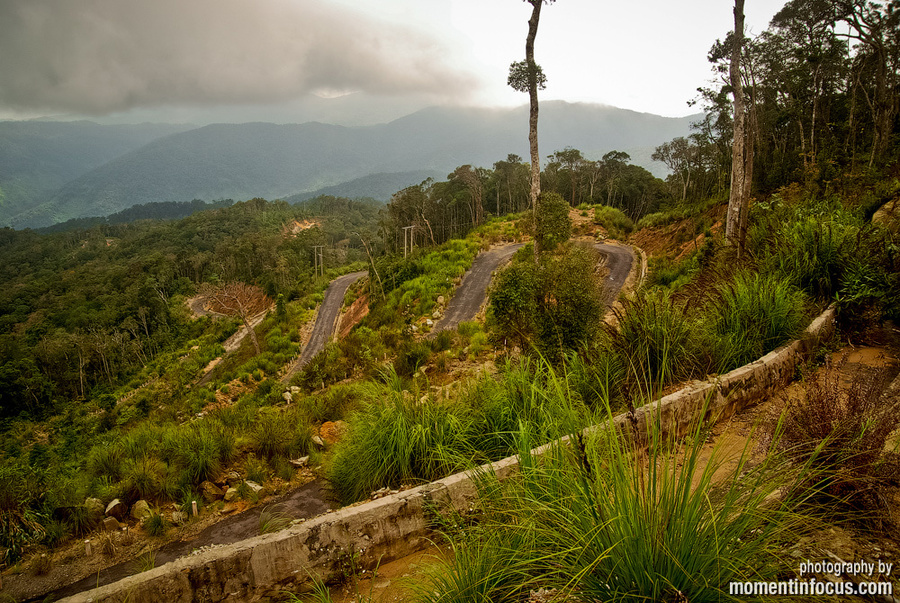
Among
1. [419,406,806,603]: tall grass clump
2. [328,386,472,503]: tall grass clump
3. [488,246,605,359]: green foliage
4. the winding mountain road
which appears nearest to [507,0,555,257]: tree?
the winding mountain road

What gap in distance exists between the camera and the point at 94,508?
207 inches

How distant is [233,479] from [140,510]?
1141 millimetres

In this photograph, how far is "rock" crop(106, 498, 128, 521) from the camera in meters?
5.31

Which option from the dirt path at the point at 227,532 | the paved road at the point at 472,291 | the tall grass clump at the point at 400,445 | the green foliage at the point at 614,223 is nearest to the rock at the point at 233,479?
the dirt path at the point at 227,532

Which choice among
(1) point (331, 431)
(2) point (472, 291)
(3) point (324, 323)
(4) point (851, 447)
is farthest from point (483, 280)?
(4) point (851, 447)

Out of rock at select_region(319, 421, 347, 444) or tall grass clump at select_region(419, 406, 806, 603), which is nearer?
tall grass clump at select_region(419, 406, 806, 603)

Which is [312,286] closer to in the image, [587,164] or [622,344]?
[587,164]

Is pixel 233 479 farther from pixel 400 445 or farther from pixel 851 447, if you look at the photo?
pixel 851 447

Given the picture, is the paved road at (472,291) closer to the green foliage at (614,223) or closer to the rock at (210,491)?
the green foliage at (614,223)

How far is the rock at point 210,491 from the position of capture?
5867 mm

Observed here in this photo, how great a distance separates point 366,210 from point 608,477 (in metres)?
172

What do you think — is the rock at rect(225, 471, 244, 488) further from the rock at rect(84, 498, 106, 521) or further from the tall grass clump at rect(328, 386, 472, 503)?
the tall grass clump at rect(328, 386, 472, 503)

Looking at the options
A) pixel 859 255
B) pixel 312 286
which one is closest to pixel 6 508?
pixel 859 255

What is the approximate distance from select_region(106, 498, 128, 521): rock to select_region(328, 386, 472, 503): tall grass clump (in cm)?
315
